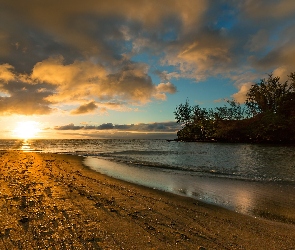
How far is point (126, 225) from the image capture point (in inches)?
256

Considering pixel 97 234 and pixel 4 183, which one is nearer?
pixel 97 234

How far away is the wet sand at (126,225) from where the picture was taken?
5383 mm

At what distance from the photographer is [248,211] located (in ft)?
28.4

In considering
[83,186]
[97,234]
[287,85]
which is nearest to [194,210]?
[97,234]

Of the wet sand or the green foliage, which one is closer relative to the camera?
the wet sand

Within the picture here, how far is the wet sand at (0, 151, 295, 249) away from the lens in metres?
5.38

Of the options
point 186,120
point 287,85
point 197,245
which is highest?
point 287,85

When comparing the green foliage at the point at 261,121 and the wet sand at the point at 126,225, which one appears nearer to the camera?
the wet sand at the point at 126,225

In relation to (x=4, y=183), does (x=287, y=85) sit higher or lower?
higher

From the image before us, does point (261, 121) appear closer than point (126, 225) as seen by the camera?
No

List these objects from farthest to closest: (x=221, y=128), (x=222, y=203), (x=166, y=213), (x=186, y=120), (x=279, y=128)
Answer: (x=186, y=120)
(x=221, y=128)
(x=279, y=128)
(x=222, y=203)
(x=166, y=213)

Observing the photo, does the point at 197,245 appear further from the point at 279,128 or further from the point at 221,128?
the point at 221,128

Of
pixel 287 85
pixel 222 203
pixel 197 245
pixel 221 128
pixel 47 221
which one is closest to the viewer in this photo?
pixel 197 245

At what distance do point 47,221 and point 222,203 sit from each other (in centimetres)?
717
